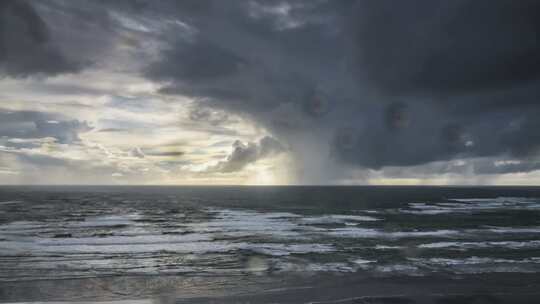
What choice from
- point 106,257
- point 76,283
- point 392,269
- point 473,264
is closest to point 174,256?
point 106,257

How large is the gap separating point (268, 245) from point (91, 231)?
2329 centimetres

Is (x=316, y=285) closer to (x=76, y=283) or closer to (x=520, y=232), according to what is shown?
(x=76, y=283)

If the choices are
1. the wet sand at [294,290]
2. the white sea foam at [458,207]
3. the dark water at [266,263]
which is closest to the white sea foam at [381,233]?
the dark water at [266,263]

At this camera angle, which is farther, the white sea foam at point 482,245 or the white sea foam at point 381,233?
the white sea foam at point 381,233

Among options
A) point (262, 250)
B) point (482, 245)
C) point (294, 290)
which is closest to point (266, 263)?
point (262, 250)

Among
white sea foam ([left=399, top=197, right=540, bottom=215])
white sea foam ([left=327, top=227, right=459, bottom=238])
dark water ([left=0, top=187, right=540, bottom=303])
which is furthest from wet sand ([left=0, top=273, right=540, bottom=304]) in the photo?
white sea foam ([left=399, top=197, right=540, bottom=215])

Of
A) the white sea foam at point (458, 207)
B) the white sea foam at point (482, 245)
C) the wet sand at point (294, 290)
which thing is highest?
the white sea foam at point (458, 207)

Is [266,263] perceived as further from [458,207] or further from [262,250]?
[458,207]

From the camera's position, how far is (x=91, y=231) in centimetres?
4628

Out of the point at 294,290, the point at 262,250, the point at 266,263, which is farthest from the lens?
the point at 262,250

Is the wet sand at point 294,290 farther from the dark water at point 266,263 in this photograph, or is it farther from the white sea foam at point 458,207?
the white sea foam at point 458,207

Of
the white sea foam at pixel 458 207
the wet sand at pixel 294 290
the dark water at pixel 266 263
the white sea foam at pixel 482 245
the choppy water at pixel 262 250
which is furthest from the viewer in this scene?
the white sea foam at pixel 458 207

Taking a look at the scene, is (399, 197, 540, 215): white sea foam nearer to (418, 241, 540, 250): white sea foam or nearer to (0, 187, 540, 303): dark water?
(0, 187, 540, 303): dark water

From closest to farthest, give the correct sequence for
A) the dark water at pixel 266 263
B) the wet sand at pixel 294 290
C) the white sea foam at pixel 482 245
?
the wet sand at pixel 294 290 → the dark water at pixel 266 263 → the white sea foam at pixel 482 245
